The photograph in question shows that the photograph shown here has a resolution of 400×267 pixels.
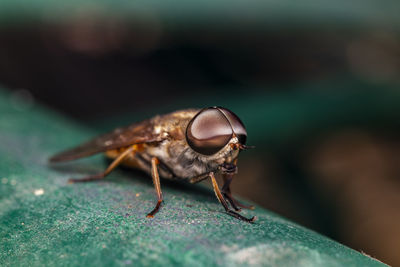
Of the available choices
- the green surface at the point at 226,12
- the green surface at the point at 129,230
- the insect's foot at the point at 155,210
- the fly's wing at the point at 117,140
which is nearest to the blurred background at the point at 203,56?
the green surface at the point at 226,12

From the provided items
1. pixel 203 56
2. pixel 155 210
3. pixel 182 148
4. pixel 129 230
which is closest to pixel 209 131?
pixel 182 148

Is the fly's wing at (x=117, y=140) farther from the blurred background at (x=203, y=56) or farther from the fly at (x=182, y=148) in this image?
the blurred background at (x=203, y=56)

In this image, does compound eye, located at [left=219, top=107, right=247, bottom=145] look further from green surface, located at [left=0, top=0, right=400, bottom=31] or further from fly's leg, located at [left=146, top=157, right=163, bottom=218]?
green surface, located at [left=0, top=0, right=400, bottom=31]

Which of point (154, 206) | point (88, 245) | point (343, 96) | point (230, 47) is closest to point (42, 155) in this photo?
point (154, 206)

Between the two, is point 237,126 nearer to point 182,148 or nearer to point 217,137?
point 217,137

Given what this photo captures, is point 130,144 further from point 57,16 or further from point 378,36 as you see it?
point 378,36

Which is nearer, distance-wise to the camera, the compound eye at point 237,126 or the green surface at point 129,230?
the green surface at point 129,230

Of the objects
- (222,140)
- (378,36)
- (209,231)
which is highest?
(378,36)
